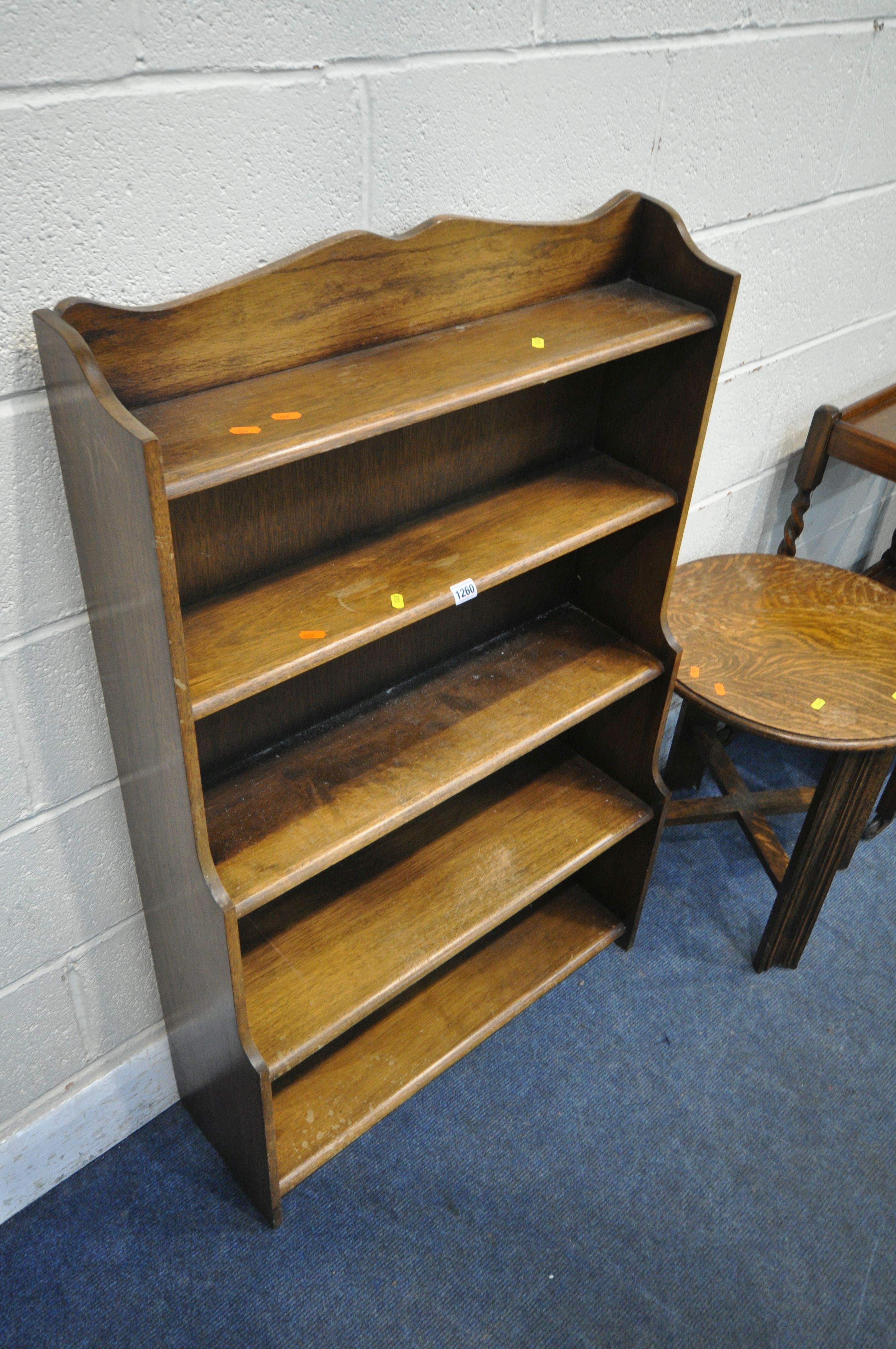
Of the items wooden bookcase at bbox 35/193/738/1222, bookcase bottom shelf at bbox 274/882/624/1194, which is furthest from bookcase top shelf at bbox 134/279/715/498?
bookcase bottom shelf at bbox 274/882/624/1194

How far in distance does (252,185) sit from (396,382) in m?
0.25

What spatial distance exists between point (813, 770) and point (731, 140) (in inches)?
56.9

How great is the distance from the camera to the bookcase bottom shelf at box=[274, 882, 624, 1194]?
1569 mm

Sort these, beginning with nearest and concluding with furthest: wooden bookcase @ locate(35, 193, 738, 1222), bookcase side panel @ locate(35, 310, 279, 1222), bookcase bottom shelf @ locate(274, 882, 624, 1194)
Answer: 1. bookcase side panel @ locate(35, 310, 279, 1222)
2. wooden bookcase @ locate(35, 193, 738, 1222)
3. bookcase bottom shelf @ locate(274, 882, 624, 1194)

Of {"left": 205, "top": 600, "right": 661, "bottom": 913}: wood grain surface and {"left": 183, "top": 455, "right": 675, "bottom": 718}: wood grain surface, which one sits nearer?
{"left": 183, "top": 455, "right": 675, "bottom": 718}: wood grain surface

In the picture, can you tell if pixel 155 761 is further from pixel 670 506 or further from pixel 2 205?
pixel 670 506

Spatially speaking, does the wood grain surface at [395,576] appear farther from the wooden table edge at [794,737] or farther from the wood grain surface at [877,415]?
the wood grain surface at [877,415]

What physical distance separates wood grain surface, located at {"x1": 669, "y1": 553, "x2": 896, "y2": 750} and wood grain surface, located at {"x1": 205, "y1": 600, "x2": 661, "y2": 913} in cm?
23

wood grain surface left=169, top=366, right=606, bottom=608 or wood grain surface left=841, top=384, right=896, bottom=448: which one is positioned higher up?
wood grain surface left=169, top=366, right=606, bottom=608

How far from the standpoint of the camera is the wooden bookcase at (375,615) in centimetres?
104

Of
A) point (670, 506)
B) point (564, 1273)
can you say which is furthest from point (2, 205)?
point (564, 1273)

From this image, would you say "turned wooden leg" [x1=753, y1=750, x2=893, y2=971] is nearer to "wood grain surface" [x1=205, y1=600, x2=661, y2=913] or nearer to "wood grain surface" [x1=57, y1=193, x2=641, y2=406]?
"wood grain surface" [x1=205, y1=600, x2=661, y2=913]

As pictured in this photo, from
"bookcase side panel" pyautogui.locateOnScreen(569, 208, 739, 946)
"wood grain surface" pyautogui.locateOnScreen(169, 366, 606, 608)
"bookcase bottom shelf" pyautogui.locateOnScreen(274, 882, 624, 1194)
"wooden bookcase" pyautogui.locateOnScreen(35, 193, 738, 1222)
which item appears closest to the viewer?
"wooden bookcase" pyautogui.locateOnScreen(35, 193, 738, 1222)

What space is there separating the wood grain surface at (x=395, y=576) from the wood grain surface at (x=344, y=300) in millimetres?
256
